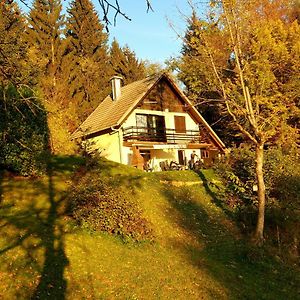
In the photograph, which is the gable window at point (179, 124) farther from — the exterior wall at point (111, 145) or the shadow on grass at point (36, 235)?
the shadow on grass at point (36, 235)

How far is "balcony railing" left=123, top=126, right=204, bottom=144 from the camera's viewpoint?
28.8 m

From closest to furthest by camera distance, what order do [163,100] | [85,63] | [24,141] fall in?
[24,141], [163,100], [85,63]

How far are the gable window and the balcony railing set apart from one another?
0.31m

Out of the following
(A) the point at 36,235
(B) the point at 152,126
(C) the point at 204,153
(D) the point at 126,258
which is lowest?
(D) the point at 126,258

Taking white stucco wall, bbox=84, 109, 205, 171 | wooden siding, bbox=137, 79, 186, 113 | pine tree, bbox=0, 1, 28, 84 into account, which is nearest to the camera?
pine tree, bbox=0, 1, 28, 84

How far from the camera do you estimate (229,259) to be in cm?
1296

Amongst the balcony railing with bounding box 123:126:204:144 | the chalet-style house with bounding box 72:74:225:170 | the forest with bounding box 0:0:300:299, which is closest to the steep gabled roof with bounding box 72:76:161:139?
the chalet-style house with bounding box 72:74:225:170

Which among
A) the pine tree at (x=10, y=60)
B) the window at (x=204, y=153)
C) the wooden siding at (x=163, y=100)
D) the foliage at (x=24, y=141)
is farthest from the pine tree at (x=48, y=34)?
the pine tree at (x=10, y=60)

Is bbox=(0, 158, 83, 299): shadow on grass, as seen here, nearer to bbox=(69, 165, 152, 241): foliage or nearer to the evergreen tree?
bbox=(69, 165, 152, 241): foliage

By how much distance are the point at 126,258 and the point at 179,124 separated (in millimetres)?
22833

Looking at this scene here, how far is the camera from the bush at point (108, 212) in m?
13.0

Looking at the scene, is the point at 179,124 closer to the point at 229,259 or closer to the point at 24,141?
the point at 24,141

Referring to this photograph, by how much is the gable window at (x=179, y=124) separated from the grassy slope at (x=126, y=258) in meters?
15.9

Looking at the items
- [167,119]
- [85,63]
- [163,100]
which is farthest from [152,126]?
[85,63]
